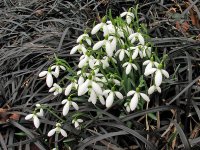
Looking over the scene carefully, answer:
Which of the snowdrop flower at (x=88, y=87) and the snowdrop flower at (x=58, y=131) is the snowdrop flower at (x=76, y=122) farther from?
the snowdrop flower at (x=88, y=87)

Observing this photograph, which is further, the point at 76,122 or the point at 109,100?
the point at 76,122

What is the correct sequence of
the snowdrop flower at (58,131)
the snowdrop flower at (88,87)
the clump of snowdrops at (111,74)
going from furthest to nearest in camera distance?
the snowdrop flower at (58,131) → the clump of snowdrops at (111,74) → the snowdrop flower at (88,87)

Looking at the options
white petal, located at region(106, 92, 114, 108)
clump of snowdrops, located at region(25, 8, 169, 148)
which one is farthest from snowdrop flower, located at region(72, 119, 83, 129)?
white petal, located at region(106, 92, 114, 108)

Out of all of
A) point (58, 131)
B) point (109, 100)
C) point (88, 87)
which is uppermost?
point (88, 87)

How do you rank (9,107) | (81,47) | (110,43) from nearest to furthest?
(110,43) → (81,47) → (9,107)

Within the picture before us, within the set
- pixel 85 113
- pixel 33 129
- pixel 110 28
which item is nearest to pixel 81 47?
pixel 110 28

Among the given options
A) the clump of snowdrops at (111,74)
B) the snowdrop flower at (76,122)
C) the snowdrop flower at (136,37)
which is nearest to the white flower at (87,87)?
the clump of snowdrops at (111,74)

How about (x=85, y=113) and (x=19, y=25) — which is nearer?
(x=85, y=113)

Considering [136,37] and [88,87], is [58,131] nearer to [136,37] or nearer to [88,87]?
[88,87]

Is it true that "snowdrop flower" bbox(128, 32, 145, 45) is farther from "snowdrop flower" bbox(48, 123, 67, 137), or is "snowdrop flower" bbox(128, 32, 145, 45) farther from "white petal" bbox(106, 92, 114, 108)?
"snowdrop flower" bbox(48, 123, 67, 137)

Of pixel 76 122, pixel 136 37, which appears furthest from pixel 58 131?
pixel 136 37

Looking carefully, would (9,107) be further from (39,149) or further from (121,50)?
(121,50)
